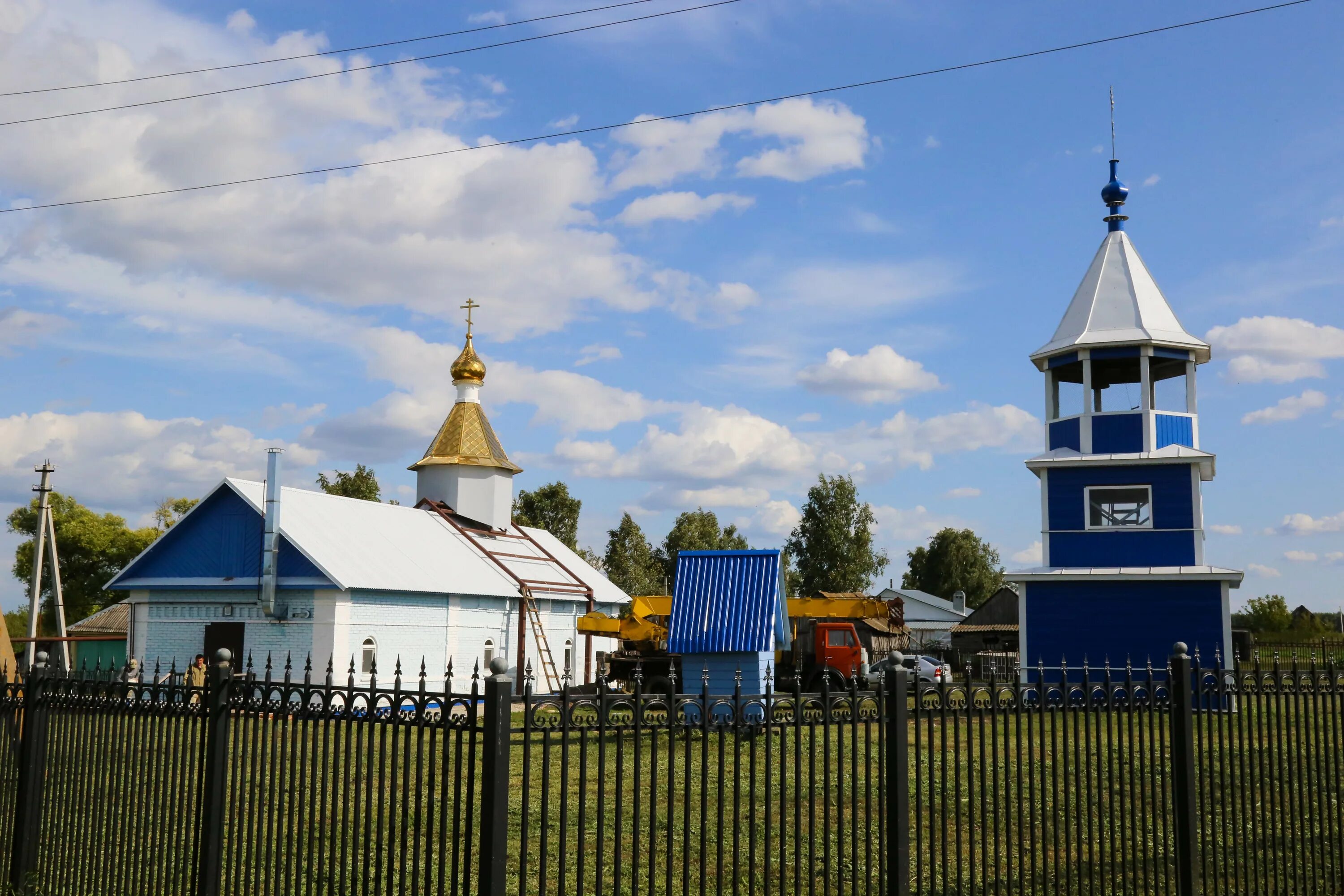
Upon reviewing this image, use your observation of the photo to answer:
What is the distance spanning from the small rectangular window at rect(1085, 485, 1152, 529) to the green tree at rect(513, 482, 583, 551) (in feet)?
128

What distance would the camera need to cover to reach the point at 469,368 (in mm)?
36938

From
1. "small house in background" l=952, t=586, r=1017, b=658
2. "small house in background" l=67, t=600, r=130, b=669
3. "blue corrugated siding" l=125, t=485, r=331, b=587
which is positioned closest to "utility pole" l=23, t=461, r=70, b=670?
"small house in background" l=67, t=600, r=130, b=669

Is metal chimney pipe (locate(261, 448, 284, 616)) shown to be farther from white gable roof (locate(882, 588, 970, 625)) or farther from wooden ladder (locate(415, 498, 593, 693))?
white gable roof (locate(882, 588, 970, 625))

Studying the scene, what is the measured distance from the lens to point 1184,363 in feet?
72.0

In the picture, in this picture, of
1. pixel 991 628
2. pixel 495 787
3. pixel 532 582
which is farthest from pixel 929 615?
pixel 495 787

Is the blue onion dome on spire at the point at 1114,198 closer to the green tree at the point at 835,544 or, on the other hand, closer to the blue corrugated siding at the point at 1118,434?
the blue corrugated siding at the point at 1118,434

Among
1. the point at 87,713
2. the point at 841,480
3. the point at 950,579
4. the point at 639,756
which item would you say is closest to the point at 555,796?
the point at 87,713

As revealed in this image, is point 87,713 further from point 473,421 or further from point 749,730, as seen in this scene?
point 473,421

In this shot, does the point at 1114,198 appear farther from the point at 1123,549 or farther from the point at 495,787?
the point at 495,787

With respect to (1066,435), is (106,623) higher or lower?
lower

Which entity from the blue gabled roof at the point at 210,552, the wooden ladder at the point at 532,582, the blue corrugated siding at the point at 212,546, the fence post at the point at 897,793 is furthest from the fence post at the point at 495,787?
the wooden ladder at the point at 532,582

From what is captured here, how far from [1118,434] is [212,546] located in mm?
19999

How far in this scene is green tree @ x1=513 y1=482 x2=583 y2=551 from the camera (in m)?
58.2

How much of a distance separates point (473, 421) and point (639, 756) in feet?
100.0
